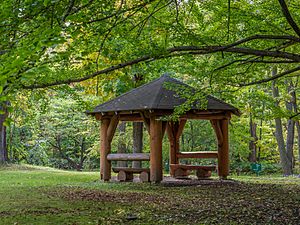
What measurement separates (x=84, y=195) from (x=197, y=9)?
519 cm

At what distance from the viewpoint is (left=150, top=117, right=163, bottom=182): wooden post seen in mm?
13148

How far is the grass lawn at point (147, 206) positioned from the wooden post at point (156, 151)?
133 centimetres

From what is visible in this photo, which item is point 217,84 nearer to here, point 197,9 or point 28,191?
point 197,9

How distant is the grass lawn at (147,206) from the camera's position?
6773mm

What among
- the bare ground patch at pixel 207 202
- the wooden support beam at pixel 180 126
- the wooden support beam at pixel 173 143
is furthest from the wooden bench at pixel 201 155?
the bare ground patch at pixel 207 202

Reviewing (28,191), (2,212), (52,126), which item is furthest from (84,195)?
(52,126)

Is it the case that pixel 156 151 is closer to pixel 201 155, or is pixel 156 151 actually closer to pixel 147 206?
pixel 201 155

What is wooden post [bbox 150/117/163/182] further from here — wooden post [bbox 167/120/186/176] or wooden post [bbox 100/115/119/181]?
wooden post [bbox 167/120/186/176]

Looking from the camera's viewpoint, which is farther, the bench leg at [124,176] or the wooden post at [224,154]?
the wooden post at [224,154]

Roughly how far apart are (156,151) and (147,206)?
A: 4925 millimetres

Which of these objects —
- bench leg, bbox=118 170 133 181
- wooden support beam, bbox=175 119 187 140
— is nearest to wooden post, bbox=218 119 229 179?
wooden support beam, bbox=175 119 187 140

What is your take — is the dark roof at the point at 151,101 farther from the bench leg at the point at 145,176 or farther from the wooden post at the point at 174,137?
the wooden post at the point at 174,137

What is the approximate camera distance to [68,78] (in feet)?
26.6

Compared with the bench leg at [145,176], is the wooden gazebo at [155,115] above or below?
above
